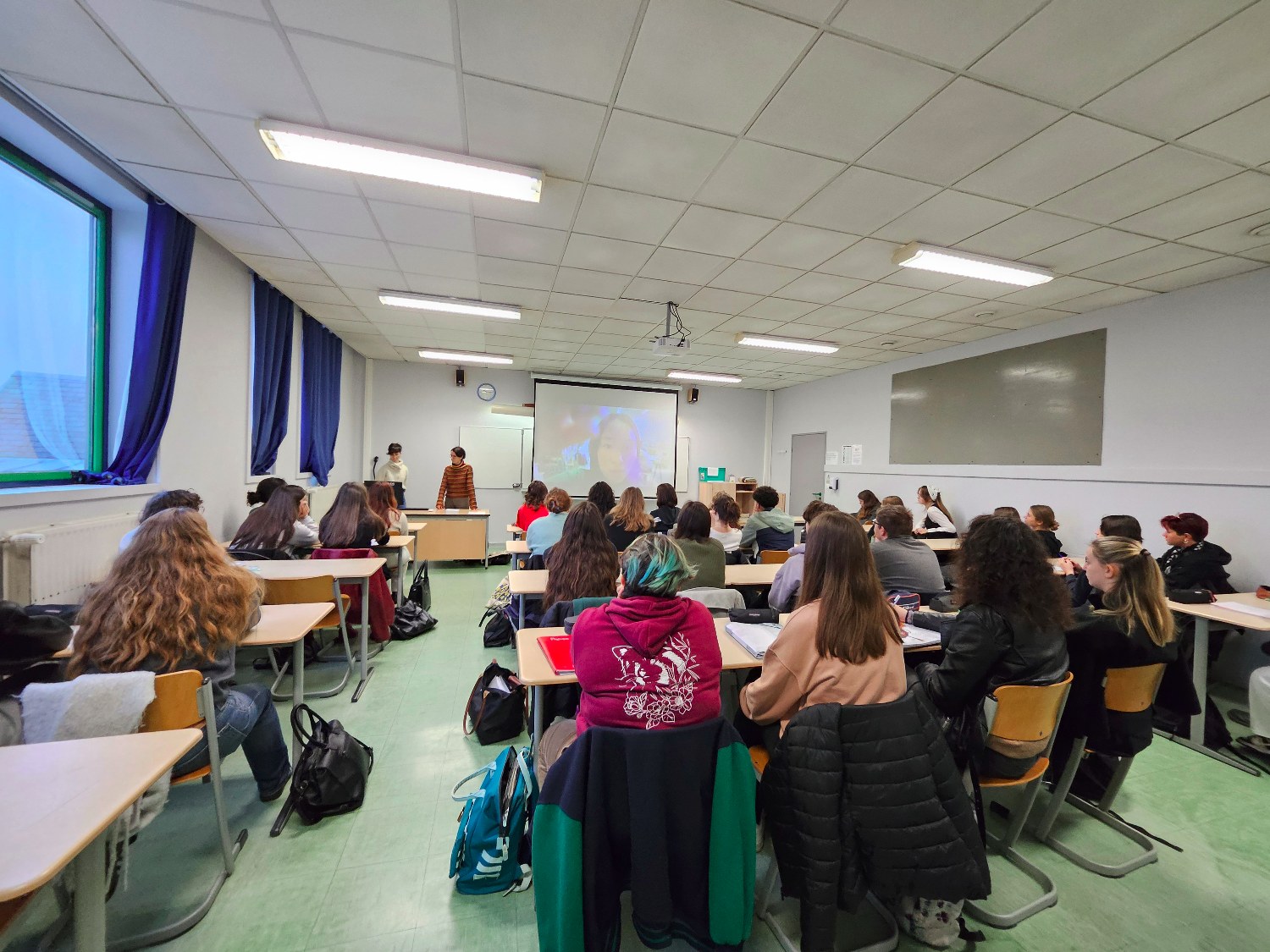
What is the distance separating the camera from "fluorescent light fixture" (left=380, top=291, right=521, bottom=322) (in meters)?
4.72

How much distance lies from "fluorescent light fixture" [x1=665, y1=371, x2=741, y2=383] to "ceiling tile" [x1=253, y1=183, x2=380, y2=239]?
515 cm

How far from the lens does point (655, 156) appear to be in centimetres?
247

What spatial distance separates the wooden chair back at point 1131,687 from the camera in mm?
1909

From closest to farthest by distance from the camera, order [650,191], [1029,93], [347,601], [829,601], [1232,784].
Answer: [829,601], [1029,93], [1232,784], [650,191], [347,601]

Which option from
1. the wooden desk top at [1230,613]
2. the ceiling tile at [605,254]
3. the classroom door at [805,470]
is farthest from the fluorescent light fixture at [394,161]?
the classroom door at [805,470]

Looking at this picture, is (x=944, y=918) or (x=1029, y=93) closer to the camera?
(x=944, y=918)

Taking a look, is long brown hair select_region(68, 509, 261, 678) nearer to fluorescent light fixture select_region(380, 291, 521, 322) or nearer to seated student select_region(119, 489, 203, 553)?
seated student select_region(119, 489, 203, 553)

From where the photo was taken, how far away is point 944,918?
1.54m

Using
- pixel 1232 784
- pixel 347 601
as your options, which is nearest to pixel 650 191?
pixel 347 601

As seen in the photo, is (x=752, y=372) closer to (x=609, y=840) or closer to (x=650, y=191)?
(x=650, y=191)

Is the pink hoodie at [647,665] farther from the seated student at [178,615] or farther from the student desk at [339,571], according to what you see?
the student desk at [339,571]

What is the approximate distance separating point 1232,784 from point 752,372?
20.6ft

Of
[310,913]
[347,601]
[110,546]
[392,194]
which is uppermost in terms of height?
[392,194]

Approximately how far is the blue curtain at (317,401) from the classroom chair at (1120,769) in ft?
21.9
